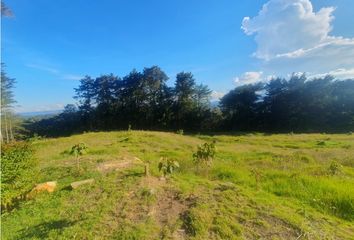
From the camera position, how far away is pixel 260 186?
31.3 ft

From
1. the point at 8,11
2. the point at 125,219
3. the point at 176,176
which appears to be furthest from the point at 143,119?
the point at 125,219

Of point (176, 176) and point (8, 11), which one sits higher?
point (8, 11)

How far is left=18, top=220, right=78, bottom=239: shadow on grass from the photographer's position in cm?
623

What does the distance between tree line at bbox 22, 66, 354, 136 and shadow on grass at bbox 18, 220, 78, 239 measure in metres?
41.2

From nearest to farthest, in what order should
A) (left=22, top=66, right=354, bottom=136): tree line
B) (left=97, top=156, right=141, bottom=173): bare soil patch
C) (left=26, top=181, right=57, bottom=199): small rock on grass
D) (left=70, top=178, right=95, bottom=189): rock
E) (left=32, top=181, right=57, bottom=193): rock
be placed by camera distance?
(left=26, top=181, right=57, bottom=199): small rock on grass, (left=32, top=181, right=57, bottom=193): rock, (left=70, top=178, right=95, bottom=189): rock, (left=97, top=156, right=141, bottom=173): bare soil patch, (left=22, top=66, right=354, bottom=136): tree line

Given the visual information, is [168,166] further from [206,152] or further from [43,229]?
[43,229]

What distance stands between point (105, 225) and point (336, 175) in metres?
9.05

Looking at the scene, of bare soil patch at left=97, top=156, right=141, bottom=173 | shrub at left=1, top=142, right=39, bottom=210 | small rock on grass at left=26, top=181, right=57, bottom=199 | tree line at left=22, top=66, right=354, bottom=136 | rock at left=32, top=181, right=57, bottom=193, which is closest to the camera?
shrub at left=1, top=142, right=39, bottom=210

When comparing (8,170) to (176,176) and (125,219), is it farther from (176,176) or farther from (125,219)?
(176,176)

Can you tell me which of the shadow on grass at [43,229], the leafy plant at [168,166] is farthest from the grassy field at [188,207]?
the leafy plant at [168,166]

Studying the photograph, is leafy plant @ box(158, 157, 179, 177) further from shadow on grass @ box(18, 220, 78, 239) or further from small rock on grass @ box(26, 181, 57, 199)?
small rock on grass @ box(26, 181, 57, 199)

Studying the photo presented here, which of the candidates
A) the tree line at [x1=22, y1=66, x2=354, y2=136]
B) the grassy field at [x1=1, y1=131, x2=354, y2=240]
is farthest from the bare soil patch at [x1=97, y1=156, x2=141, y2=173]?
the tree line at [x1=22, y1=66, x2=354, y2=136]

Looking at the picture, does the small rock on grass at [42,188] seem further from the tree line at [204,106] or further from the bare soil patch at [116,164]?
the tree line at [204,106]

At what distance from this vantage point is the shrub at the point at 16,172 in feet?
25.3
